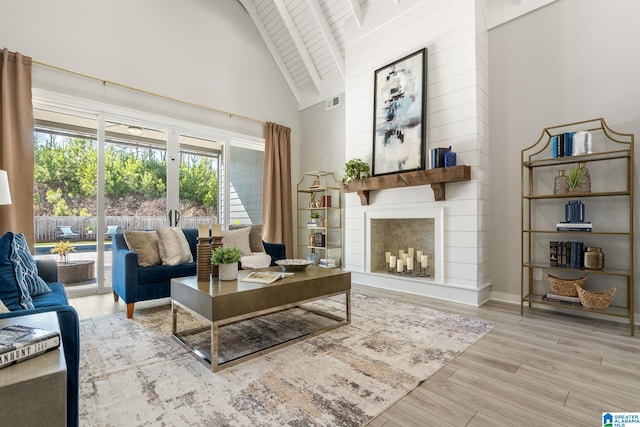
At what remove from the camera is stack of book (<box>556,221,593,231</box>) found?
278 cm

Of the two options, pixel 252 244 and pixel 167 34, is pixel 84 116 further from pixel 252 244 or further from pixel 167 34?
pixel 252 244

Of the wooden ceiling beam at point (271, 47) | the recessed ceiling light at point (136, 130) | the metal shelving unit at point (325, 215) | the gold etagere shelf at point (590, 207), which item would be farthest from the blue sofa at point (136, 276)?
the wooden ceiling beam at point (271, 47)

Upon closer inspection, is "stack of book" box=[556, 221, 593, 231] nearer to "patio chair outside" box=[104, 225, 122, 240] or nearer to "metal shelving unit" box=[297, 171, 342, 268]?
"metal shelving unit" box=[297, 171, 342, 268]

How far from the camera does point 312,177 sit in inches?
235

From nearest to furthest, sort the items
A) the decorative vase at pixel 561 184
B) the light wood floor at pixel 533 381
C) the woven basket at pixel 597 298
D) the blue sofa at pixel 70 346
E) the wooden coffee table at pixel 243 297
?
the blue sofa at pixel 70 346, the light wood floor at pixel 533 381, the wooden coffee table at pixel 243 297, the woven basket at pixel 597 298, the decorative vase at pixel 561 184

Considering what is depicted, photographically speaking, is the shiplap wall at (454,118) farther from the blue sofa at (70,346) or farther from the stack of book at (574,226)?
the blue sofa at (70,346)

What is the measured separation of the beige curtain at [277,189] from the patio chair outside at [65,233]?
101 inches

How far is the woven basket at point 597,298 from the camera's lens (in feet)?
8.68

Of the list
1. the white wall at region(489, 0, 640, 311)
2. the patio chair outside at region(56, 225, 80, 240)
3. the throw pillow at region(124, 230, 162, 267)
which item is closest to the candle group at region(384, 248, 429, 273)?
the white wall at region(489, 0, 640, 311)

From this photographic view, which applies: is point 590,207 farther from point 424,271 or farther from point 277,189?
point 277,189

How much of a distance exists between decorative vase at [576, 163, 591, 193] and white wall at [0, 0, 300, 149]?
4407mm

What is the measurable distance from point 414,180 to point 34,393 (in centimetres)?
361

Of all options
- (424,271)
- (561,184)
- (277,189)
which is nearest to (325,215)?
(277,189)

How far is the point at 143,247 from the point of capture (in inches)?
129
